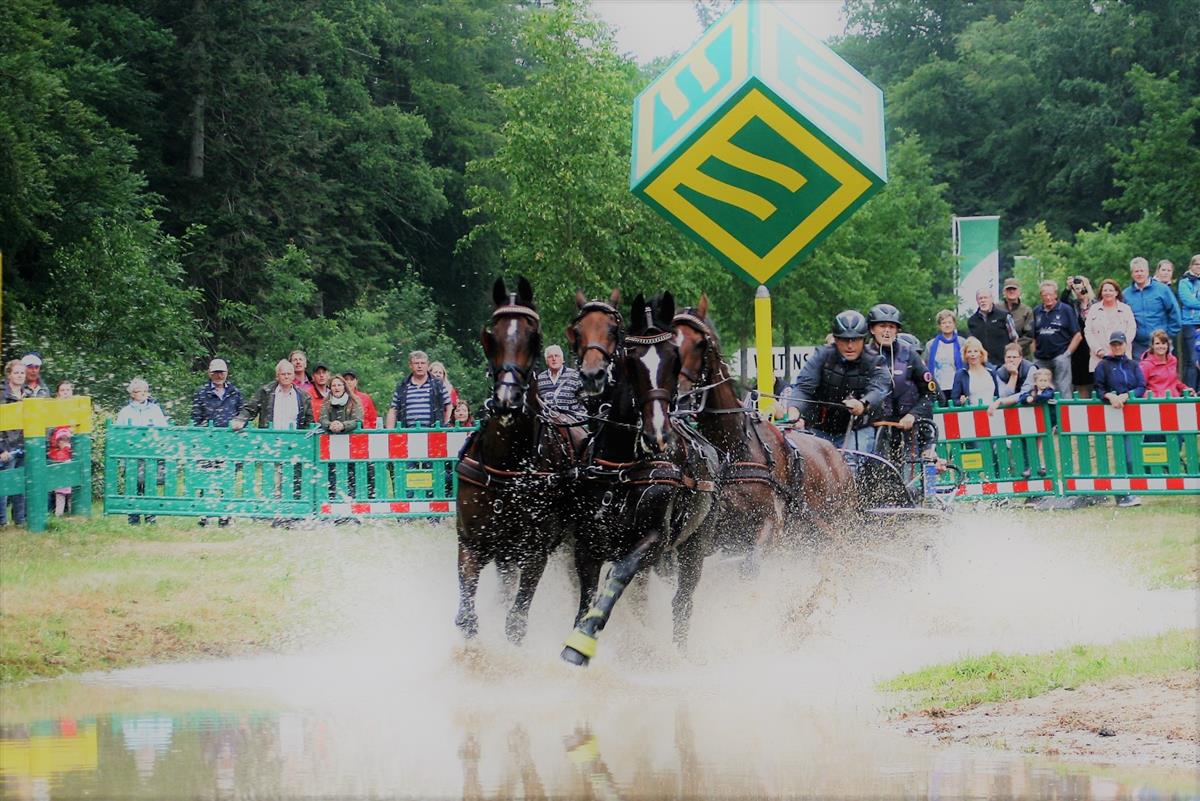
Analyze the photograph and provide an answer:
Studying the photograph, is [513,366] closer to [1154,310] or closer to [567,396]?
[567,396]

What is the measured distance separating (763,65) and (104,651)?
20.8ft

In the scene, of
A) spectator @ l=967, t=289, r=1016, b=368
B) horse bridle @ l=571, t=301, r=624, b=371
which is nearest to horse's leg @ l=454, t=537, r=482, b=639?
horse bridle @ l=571, t=301, r=624, b=371

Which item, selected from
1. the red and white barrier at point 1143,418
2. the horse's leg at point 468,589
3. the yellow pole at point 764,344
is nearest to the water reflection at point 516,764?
the horse's leg at point 468,589

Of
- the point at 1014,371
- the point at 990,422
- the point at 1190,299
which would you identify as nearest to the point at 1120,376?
the point at 1014,371

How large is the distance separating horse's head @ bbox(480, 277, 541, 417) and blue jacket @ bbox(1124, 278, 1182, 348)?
11.5m

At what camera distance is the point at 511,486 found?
10.1 meters

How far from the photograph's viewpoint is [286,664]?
34.7 feet

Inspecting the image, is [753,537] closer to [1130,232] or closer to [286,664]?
[286,664]

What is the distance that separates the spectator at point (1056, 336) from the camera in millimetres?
19625

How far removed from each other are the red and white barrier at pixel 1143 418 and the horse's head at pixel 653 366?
9473 mm

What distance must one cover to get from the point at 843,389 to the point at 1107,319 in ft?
23.6

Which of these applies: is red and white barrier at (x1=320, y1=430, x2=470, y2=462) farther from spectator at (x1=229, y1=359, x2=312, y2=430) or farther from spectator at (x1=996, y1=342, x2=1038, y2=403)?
spectator at (x1=996, y1=342, x2=1038, y2=403)

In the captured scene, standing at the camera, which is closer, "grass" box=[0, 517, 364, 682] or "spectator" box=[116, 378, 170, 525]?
"grass" box=[0, 517, 364, 682]

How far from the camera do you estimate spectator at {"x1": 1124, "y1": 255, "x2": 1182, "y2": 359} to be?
773 inches
